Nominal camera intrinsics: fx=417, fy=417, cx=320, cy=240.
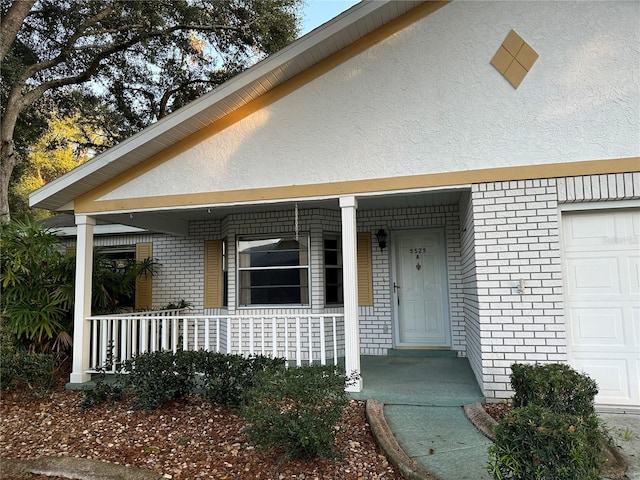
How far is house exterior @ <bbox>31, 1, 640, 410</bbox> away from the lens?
14.9ft

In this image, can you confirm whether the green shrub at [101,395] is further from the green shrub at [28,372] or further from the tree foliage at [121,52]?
the tree foliage at [121,52]

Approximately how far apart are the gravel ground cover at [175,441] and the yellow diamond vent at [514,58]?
4111mm

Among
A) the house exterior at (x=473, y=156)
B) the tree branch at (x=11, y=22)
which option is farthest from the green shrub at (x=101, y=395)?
the tree branch at (x=11, y=22)

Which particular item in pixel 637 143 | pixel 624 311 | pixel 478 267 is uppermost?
pixel 637 143

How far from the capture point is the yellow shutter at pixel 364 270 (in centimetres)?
748

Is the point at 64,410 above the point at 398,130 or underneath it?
underneath

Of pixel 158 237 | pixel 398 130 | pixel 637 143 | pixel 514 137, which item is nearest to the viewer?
pixel 637 143

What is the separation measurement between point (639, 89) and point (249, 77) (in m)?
4.34

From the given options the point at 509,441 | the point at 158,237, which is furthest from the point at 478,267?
the point at 158,237

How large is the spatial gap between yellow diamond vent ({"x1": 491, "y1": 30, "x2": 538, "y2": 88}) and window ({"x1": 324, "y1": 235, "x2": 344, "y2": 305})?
154 inches

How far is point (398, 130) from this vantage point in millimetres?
5043

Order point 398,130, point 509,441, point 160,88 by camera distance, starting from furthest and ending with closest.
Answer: point 160,88, point 398,130, point 509,441

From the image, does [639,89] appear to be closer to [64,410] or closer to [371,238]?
[371,238]

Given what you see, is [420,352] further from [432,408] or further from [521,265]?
[521,265]
